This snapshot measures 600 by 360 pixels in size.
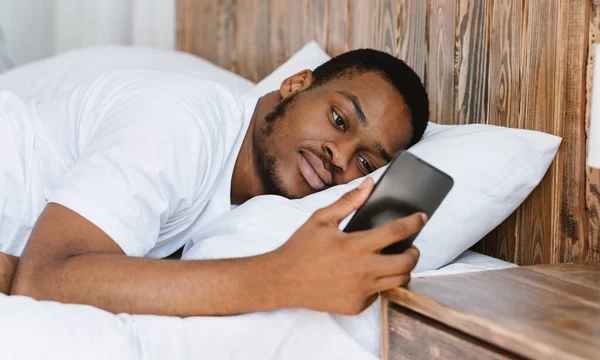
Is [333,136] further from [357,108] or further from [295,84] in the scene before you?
[295,84]

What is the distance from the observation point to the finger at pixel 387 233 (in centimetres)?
85

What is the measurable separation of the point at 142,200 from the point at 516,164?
638 millimetres

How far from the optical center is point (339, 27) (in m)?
1.91

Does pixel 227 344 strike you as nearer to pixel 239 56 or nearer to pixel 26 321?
pixel 26 321

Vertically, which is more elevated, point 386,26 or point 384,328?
point 386,26

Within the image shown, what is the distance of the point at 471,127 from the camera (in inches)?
51.7

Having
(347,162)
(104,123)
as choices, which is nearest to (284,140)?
(347,162)

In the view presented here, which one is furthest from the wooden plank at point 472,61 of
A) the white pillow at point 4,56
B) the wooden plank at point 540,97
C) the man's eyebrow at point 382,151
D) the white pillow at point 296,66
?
the white pillow at point 4,56

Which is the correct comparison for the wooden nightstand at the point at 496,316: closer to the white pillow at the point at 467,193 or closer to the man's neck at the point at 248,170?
the white pillow at the point at 467,193

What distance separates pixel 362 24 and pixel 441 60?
353mm

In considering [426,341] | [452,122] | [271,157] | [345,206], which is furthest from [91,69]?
[426,341]

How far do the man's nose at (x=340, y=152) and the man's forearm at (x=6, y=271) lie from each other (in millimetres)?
586

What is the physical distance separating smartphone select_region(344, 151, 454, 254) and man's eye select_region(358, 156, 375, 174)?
429mm

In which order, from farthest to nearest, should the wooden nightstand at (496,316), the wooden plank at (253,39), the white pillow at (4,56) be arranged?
1. the white pillow at (4,56)
2. the wooden plank at (253,39)
3. the wooden nightstand at (496,316)
